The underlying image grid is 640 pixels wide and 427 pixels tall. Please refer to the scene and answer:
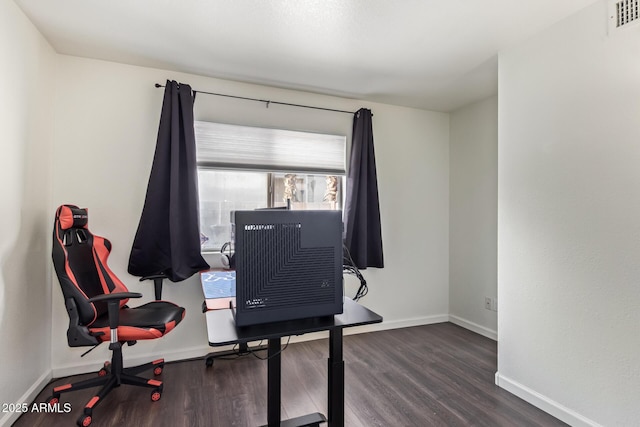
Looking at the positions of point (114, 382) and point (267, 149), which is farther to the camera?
point (267, 149)

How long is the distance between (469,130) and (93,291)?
3813 mm

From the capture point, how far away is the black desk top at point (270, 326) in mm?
1087

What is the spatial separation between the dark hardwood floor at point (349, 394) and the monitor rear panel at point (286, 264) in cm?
119

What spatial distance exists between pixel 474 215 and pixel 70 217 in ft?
11.8

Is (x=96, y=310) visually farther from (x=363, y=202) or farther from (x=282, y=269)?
(x=363, y=202)

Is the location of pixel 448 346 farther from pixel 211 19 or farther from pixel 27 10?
pixel 27 10

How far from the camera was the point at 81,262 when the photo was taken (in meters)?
2.18

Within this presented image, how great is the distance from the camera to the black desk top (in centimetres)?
109

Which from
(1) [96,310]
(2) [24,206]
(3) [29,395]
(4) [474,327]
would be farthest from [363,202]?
(3) [29,395]

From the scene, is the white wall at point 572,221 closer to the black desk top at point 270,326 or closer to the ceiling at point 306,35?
the ceiling at point 306,35

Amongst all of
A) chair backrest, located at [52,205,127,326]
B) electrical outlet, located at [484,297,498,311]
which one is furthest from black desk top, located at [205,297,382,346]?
electrical outlet, located at [484,297,498,311]

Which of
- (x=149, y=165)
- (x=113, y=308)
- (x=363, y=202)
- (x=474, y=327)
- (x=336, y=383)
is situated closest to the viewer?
(x=336, y=383)

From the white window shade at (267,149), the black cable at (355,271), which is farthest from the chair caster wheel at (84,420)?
the white window shade at (267,149)

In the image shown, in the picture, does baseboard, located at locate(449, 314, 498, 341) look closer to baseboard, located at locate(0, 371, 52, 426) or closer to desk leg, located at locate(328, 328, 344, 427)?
desk leg, located at locate(328, 328, 344, 427)
